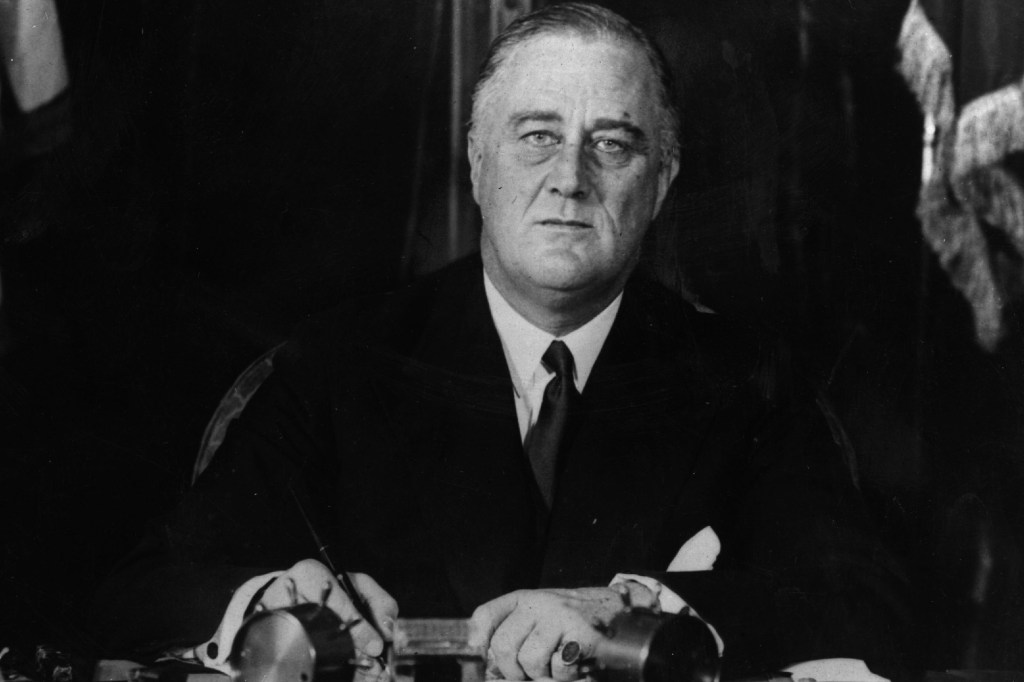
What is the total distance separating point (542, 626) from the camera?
3.36 metres

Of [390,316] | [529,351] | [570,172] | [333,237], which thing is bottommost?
[529,351]

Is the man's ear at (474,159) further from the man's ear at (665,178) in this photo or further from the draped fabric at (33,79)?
the draped fabric at (33,79)

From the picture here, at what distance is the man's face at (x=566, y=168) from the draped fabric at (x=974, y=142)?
2.92 ft

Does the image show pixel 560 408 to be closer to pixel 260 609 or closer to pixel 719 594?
pixel 719 594

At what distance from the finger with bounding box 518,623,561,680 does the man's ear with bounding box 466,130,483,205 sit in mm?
1279

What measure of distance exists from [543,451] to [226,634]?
1.05m

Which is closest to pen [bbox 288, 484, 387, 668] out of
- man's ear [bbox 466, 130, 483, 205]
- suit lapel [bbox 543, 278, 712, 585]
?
suit lapel [bbox 543, 278, 712, 585]

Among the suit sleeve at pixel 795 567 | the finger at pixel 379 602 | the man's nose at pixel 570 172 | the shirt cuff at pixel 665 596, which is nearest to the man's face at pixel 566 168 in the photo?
the man's nose at pixel 570 172

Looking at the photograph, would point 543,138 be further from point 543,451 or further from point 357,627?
point 357,627

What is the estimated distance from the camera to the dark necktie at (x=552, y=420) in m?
3.50

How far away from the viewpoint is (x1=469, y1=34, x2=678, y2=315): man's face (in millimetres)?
3432

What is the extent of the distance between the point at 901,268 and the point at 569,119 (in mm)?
1163

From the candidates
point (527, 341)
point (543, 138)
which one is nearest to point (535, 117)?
point (543, 138)

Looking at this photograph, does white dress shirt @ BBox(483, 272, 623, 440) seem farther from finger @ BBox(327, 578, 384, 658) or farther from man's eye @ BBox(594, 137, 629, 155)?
finger @ BBox(327, 578, 384, 658)
